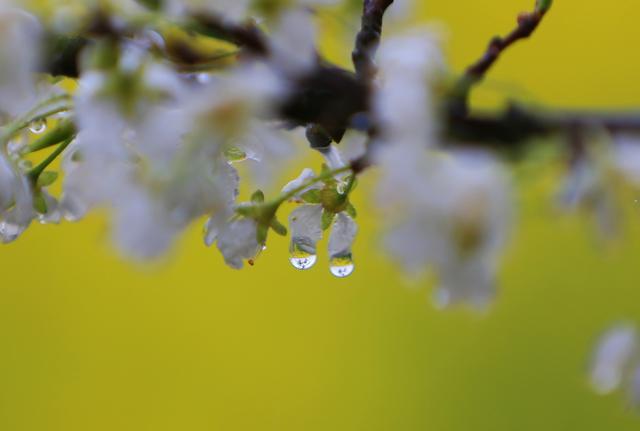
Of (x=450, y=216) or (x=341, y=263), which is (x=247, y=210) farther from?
(x=450, y=216)

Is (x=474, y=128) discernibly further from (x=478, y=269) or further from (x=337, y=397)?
(x=337, y=397)

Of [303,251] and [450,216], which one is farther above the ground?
[303,251]

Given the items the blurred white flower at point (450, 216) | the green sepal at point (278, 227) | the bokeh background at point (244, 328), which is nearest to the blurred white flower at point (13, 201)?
the green sepal at point (278, 227)

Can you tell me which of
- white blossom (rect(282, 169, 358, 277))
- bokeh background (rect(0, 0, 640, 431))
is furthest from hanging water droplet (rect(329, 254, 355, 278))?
bokeh background (rect(0, 0, 640, 431))

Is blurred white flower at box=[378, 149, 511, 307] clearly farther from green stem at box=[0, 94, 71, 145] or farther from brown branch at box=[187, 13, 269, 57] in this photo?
green stem at box=[0, 94, 71, 145]

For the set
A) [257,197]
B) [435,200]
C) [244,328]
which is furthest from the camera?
[244,328]

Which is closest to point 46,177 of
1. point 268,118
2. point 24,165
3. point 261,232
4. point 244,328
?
point 24,165
